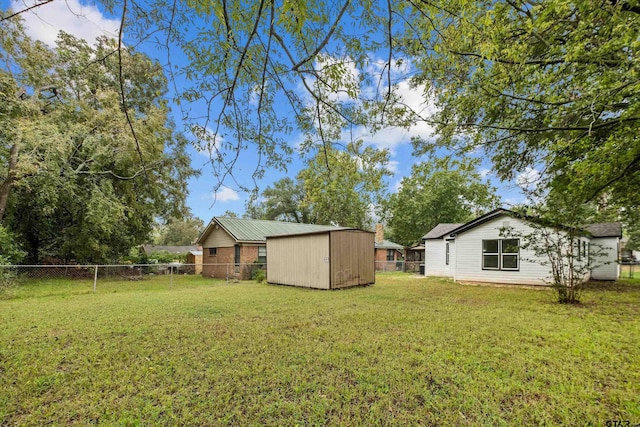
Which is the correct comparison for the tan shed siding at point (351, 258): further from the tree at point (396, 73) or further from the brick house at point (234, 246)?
the tree at point (396, 73)

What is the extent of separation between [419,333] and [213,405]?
355cm

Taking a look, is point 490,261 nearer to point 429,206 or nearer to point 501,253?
point 501,253

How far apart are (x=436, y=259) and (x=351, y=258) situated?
26.8 feet

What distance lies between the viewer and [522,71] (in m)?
4.95

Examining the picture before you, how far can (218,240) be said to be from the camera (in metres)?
17.8

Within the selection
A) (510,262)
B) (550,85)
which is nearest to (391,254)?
(510,262)

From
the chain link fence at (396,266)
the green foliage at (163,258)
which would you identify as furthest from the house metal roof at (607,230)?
the green foliage at (163,258)

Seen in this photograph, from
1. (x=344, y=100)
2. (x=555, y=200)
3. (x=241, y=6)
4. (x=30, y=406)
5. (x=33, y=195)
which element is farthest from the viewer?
(x=33, y=195)

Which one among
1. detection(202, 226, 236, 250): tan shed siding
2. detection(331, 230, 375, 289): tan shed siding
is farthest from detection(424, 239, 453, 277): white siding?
detection(202, 226, 236, 250): tan shed siding

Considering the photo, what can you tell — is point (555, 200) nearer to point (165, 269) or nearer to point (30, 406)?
point (30, 406)

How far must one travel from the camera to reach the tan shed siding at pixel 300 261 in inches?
432

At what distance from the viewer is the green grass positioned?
105 inches

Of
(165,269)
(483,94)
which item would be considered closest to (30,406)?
(483,94)

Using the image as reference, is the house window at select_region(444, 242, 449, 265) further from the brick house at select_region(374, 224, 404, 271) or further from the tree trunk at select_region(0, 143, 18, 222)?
the tree trunk at select_region(0, 143, 18, 222)
